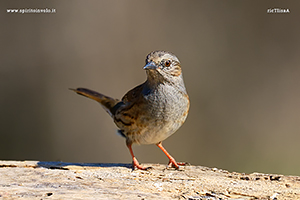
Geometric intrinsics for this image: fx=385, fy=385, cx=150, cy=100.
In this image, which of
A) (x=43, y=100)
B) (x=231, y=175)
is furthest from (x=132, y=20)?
(x=231, y=175)

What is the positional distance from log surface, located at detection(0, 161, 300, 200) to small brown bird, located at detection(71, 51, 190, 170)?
0.45 m

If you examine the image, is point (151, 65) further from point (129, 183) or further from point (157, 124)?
point (129, 183)

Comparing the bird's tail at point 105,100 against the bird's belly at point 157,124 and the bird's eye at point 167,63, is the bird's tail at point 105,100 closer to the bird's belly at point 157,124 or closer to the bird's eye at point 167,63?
the bird's belly at point 157,124

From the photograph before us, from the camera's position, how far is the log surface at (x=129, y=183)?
340 cm

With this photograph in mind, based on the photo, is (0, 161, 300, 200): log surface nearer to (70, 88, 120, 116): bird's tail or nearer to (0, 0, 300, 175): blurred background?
(70, 88, 120, 116): bird's tail

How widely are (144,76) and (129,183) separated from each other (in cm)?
403

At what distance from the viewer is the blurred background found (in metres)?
7.32

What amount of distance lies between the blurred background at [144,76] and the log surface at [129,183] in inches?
129

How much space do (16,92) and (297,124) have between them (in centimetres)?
552

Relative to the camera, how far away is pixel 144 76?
24.8 feet

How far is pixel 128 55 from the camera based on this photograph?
24.6 feet

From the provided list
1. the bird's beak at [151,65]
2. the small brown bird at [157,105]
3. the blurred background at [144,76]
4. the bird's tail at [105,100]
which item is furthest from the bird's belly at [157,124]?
the blurred background at [144,76]

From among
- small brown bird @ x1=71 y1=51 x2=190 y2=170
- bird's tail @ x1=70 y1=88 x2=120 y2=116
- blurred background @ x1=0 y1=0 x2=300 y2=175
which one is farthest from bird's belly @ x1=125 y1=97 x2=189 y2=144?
blurred background @ x1=0 y1=0 x2=300 y2=175

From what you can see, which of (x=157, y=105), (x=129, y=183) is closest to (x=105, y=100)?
(x=157, y=105)
